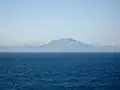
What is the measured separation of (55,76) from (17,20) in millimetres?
795

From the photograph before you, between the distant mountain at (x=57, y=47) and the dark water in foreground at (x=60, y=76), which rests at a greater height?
the distant mountain at (x=57, y=47)

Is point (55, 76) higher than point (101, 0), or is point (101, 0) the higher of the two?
point (101, 0)

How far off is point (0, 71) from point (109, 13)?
4.64 ft

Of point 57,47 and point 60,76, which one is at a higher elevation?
point 57,47

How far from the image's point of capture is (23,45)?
2.50 m

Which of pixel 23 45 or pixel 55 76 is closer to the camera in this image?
pixel 23 45

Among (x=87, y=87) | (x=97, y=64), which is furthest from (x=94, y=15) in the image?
(x=87, y=87)

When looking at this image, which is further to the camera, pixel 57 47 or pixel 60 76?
pixel 60 76

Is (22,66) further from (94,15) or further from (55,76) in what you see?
(94,15)

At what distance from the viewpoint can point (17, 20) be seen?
2574 millimetres

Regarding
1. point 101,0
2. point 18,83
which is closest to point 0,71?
point 18,83

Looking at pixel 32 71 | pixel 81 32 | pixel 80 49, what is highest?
pixel 81 32

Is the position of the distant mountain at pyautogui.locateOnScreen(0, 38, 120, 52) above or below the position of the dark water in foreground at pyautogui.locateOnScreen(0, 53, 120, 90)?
above

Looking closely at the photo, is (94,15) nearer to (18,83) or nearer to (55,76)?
(55,76)
